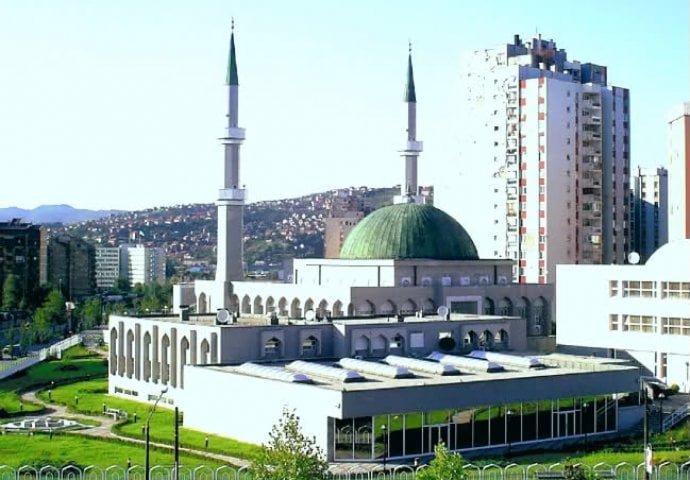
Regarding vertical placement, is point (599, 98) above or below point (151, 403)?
above

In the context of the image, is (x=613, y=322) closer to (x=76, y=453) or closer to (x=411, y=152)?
(x=411, y=152)

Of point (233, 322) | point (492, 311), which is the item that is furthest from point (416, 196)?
point (233, 322)

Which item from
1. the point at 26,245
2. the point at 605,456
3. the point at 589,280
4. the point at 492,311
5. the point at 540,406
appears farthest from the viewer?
the point at 26,245

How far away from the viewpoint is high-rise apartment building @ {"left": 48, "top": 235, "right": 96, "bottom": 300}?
14825cm

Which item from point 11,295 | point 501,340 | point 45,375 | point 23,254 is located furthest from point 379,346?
point 23,254

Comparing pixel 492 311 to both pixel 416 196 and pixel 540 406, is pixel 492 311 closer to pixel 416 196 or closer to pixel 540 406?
pixel 416 196

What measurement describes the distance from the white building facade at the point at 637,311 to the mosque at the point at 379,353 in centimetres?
524

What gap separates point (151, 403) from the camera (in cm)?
5266

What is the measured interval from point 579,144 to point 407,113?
1714cm

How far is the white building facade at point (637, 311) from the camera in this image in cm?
5419

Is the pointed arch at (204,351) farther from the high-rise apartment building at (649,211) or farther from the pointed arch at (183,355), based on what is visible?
the high-rise apartment building at (649,211)

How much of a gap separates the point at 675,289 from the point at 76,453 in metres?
30.3

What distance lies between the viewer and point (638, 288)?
185 feet

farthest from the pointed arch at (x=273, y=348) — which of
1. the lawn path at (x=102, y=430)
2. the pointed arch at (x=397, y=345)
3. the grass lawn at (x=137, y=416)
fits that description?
the lawn path at (x=102, y=430)
